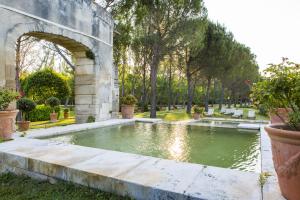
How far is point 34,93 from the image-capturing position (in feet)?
51.1

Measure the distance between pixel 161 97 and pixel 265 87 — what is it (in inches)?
1217

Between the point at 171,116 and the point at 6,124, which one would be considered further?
the point at 171,116

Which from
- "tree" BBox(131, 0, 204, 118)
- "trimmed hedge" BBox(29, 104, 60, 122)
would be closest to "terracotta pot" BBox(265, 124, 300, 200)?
"tree" BBox(131, 0, 204, 118)

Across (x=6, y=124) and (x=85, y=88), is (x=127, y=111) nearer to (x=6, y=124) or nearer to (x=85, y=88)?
(x=85, y=88)

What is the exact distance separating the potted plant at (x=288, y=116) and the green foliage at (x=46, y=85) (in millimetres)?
14741

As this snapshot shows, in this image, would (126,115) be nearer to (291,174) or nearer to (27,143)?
(27,143)

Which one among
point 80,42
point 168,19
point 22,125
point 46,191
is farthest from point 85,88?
point 168,19

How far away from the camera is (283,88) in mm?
2303

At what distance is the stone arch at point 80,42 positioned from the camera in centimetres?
652

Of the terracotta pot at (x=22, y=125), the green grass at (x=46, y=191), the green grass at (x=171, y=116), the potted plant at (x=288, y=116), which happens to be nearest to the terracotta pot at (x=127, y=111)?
the green grass at (x=171, y=116)

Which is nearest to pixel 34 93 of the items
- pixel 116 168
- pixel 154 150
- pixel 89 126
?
pixel 89 126

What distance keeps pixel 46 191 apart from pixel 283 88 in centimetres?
309

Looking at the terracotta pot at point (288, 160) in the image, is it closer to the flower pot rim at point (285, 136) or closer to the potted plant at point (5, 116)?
the flower pot rim at point (285, 136)

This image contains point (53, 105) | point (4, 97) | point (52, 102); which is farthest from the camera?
point (53, 105)
